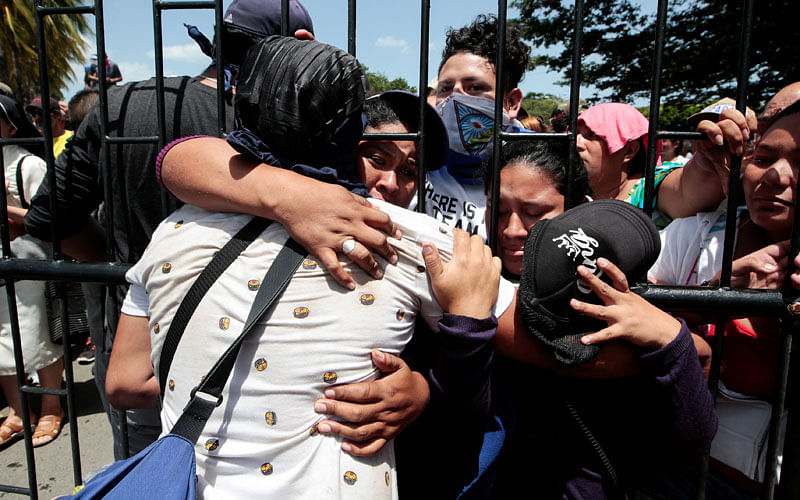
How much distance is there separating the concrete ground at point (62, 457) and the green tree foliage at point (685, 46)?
1111cm

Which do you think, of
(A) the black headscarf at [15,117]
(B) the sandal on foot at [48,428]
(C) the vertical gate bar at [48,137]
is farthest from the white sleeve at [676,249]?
(B) the sandal on foot at [48,428]

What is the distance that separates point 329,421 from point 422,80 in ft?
3.16

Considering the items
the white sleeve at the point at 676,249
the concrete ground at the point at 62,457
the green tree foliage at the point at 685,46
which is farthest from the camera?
the green tree foliage at the point at 685,46

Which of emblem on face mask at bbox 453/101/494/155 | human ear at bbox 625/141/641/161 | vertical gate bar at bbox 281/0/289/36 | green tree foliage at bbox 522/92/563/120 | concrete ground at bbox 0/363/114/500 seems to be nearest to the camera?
vertical gate bar at bbox 281/0/289/36

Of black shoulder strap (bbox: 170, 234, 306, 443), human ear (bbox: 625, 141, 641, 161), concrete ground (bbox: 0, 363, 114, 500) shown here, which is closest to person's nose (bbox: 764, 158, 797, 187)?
human ear (bbox: 625, 141, 641, 161)

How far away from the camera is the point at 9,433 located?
3.39m

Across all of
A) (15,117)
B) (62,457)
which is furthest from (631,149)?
(62,457)

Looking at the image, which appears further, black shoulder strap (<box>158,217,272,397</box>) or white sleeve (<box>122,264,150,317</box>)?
white sleeve (<box>122,264,150,317</box>)

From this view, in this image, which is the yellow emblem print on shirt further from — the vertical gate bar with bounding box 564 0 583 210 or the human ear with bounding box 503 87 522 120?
the human ear with bounding box 503 87 522 120

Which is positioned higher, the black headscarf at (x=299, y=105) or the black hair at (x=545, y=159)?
the black headscarf at (x=299, y=105)

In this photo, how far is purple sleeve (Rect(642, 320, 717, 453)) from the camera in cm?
108

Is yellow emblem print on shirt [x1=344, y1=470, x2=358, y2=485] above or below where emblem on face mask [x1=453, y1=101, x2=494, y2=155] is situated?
below

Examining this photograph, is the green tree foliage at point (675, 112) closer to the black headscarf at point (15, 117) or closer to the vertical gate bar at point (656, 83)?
the vertical gate bar at point (656, 83)

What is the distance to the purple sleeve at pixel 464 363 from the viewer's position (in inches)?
40.3
